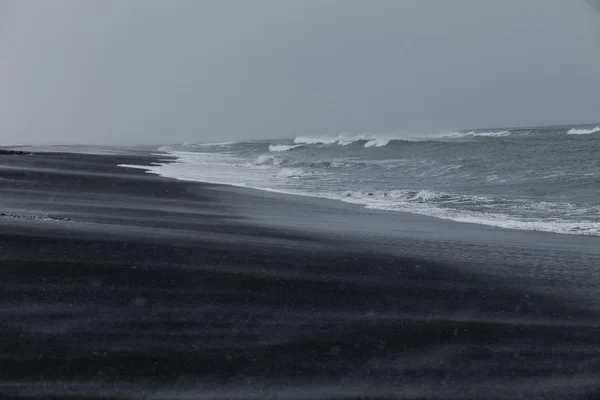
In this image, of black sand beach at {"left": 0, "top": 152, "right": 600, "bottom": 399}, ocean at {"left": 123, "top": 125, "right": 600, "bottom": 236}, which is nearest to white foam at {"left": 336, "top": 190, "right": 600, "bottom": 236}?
ocean at {"left": 123, "top": 125, "right": 600, "bottom": 236}

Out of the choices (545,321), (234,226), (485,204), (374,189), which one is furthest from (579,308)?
(374,189)

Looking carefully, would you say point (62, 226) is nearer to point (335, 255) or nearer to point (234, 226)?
point (234, 226)

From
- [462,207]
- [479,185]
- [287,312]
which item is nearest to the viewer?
[287,312]

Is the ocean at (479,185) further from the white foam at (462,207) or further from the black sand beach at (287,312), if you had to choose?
the black sand beach at (287,312)

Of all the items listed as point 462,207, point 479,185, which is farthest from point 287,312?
point 479,185

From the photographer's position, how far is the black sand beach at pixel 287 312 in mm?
4473

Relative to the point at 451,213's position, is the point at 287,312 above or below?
below

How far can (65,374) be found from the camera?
14.5ft

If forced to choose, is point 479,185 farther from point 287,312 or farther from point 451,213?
point 287,312

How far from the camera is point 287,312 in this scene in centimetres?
Answer: 592

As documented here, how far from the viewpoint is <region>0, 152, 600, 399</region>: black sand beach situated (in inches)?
176

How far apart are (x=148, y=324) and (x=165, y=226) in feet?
15.5

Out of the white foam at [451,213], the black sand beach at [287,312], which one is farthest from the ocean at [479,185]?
the black sand beach at [287,312]

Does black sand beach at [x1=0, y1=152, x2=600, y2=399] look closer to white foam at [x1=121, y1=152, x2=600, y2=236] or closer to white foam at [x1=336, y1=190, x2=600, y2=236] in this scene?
white foam at [x1=336, y1=190, x2=600, y2=236]
